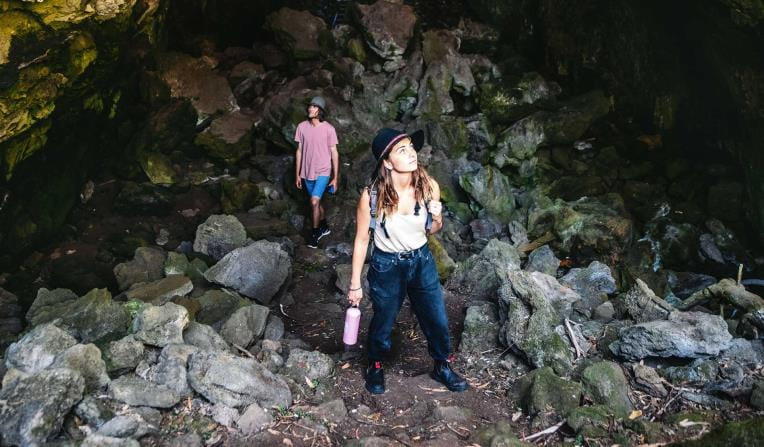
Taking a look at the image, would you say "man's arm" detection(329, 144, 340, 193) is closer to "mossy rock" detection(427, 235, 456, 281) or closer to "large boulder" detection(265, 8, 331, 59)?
"mossy rock" detection(427, 235, 456, 281)

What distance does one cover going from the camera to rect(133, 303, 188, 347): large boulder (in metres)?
4.82

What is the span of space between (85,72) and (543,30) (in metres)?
10.1

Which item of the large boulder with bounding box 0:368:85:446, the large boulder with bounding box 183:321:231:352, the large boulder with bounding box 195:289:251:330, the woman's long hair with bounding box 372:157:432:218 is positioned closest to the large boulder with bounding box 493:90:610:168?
the large boulder with bounding box 195:289:251:330

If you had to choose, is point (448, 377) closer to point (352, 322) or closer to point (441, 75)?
point (352, 322)

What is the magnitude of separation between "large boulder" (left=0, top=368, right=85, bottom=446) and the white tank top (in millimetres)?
2337

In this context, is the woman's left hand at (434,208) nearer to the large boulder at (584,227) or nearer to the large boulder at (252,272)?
the large boulder at (252,272)

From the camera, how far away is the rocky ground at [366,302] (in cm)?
430

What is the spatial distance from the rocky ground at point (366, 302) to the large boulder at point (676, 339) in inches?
0.9

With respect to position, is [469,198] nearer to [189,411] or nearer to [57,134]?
[57,134]

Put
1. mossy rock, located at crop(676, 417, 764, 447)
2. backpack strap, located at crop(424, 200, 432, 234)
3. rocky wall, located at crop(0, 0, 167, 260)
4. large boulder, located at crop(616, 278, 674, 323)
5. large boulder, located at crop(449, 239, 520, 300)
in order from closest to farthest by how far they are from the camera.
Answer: mossy rock, located at crop(676, 417, 764, 447)
backpack strap, located at crop(424, 200, 432, 234)
rocky wall, located at crop(0, 0, 167, 260)
large boulder, located at crop(616, 278, 674, 323)
large boulder, located at crop(449, 239, 520, 300)

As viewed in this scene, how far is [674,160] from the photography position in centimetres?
1150

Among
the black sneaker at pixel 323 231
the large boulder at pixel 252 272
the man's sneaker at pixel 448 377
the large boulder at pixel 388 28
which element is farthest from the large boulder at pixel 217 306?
the large boulder at pixel 388 28

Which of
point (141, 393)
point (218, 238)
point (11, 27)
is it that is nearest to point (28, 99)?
point (11, 27)

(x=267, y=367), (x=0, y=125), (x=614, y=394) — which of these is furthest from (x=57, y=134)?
(x=614, y=394)
